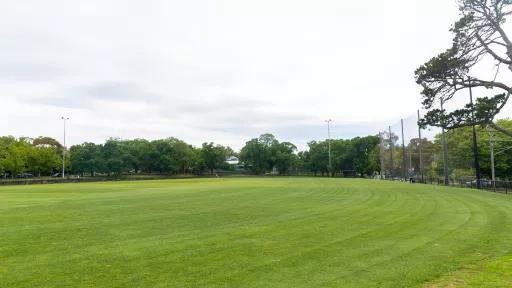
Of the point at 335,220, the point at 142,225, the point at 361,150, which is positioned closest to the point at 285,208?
the point at 335,220

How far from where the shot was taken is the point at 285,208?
62.3 feet

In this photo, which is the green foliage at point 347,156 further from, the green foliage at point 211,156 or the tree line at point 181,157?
the green foliage at point 211,156

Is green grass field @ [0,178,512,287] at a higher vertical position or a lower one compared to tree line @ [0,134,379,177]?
lower

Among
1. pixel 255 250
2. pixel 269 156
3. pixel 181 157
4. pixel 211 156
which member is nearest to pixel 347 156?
pixel 269 156

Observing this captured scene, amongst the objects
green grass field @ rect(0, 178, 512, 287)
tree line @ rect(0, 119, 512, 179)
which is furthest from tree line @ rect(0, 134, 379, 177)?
green grass field @ rect(0, 178, 512, 287)

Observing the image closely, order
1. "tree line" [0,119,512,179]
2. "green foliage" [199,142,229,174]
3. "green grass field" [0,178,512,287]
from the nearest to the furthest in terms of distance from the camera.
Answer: "green grass field" [0,178,512,287] < "tree line" [0,119,512,179] < "green foliage" [199,142,229,174]

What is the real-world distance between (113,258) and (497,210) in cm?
1565

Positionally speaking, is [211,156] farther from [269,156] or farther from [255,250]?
[255,250]

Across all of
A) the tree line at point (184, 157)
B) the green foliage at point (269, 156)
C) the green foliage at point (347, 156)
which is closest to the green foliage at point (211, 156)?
the tree line at point (184, 157)

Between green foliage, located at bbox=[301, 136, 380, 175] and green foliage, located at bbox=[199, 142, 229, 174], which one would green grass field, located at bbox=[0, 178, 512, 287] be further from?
green foliage, located at bbox=[199, 142, 229, 174]

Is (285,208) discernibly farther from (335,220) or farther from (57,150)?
(57,150)

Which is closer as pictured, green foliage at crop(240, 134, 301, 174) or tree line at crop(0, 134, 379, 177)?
tree line at crop(0, 134, 379, 177)

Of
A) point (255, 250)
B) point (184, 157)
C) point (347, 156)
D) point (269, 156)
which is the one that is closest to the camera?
point (255, 250)

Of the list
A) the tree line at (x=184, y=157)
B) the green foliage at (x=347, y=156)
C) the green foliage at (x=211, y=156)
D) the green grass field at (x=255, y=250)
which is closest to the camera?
the green grass field at (x=255, y=250)
